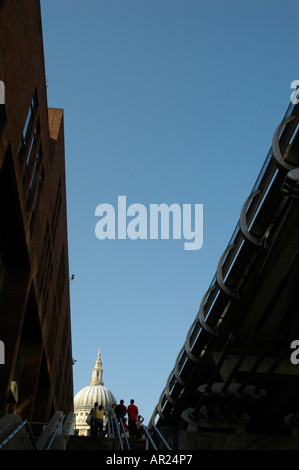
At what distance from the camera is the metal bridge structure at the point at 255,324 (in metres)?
Answer: 10.3

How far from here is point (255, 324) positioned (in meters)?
13.7

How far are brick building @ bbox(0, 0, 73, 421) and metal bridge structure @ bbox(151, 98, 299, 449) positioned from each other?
5.55 m

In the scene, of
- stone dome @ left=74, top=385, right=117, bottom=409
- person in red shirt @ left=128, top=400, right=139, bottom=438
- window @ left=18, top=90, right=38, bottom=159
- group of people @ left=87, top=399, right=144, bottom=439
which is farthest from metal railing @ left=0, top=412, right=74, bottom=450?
stone dome @ left=74, top=385, right=117, bottom=409

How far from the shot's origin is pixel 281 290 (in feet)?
36.2

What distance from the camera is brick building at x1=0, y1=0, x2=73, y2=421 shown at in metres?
12.1

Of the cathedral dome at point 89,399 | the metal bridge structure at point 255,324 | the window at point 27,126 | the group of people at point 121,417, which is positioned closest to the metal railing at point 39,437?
the group of people at point 121,417

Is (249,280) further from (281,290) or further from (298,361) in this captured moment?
(298,361)

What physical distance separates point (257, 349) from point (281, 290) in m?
4.10

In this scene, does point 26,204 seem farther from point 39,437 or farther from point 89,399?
point 89,399

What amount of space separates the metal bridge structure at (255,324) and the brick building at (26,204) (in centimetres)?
555

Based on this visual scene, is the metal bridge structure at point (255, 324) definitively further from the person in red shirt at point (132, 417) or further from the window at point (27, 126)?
the window at point (27, 126)

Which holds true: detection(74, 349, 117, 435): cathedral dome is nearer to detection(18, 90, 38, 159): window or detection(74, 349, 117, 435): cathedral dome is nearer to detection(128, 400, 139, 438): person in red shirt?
detection(128, 400, 139, 438): person in red shirt
